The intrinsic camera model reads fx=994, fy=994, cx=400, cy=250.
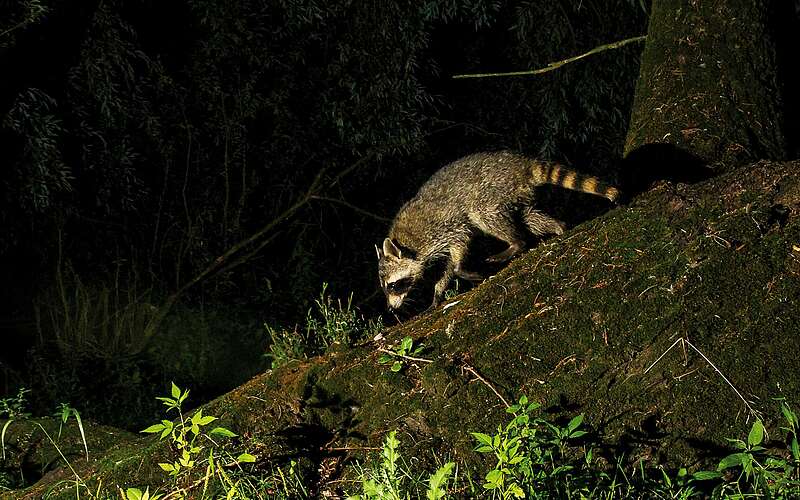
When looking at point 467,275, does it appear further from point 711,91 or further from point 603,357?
point 603,357

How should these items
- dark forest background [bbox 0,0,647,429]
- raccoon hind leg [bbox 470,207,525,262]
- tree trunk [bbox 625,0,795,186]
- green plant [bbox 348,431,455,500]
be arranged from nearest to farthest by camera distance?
green plant [bbox 348,431,455,500], tree trunk [bbox 625,0,795,186], raccoon hind leg [bbox 470,207,525,262], dark forest background [bbox 0,0,647,429]

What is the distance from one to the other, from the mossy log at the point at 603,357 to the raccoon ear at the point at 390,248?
3230 millimetres

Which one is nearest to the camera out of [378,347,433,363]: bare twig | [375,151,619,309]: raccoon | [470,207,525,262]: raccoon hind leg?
[378,347,433,363]: bare twig

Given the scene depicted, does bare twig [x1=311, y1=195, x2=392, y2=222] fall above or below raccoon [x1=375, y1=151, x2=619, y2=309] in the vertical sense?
below

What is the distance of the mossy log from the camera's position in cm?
396

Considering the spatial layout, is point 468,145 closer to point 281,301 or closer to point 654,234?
point 281,301

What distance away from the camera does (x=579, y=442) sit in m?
3.97

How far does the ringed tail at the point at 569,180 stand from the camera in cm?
642

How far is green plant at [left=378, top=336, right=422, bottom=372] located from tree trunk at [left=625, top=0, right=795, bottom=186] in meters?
1.99

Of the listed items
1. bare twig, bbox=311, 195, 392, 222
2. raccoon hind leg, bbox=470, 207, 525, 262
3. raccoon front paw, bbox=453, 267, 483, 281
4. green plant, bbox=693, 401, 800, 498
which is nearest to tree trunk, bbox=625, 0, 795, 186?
raccoon hind leg, bbox=470, 207, 525, 262

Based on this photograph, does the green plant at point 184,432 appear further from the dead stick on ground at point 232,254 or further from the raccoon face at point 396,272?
the dead stick on ground at point 232,254

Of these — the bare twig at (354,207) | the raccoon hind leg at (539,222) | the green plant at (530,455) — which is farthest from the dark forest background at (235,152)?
the green plant at (530,455)

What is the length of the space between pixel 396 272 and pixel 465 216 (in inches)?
34.0

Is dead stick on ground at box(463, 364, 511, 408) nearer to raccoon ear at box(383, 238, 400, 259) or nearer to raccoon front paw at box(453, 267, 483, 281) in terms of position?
raccoon front paw at box(453, 267, 483, 281)
